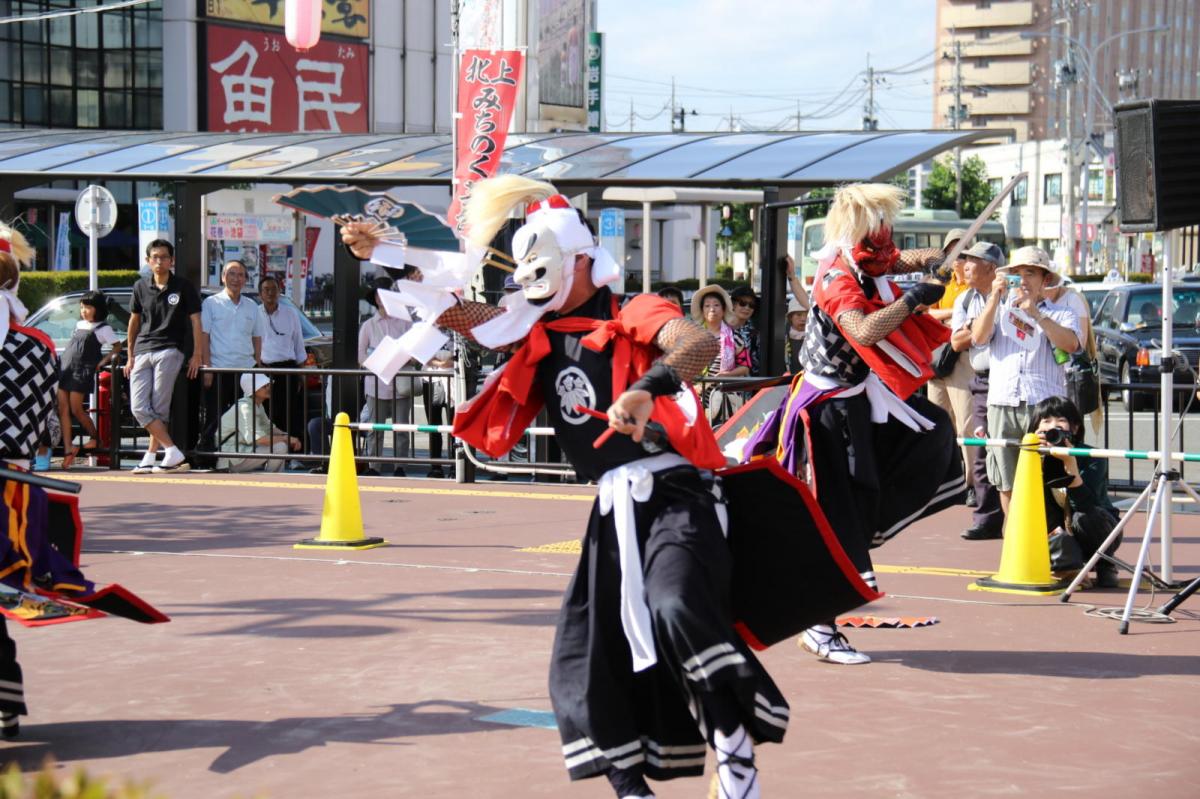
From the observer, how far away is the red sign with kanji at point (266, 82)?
132 feet

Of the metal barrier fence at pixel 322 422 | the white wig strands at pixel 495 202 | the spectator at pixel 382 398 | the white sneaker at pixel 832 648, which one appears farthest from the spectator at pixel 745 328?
the white wig strands at pixel 495 202

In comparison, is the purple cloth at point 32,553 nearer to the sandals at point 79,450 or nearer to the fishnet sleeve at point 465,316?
the fishnet sleeve at point 465,316

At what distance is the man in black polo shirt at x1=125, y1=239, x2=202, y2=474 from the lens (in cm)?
1387

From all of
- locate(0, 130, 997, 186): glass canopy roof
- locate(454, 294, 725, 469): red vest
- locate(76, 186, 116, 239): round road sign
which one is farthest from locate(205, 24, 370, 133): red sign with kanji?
locate(454, 294, 725, 469): red vest

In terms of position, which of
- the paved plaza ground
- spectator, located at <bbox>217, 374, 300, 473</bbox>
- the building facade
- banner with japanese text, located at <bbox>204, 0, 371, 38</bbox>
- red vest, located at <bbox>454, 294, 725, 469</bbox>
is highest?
the building facade

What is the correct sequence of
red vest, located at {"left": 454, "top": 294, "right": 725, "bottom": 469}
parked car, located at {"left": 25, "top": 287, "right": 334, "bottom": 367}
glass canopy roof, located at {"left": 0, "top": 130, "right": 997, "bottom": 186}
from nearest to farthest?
red vest, located at {"left": 454, "top": 294, "right": 725, "bottom": 469}, glass canopy roof, located at {"left": 0, "top": 130, "right": 997, "bottom": 186}, parked car, located at {"left": 25, "top": 287, "right": 334, "bottom": 367}

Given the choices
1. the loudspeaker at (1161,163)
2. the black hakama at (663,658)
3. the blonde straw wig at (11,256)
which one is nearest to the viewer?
the black hakama at (663,658)

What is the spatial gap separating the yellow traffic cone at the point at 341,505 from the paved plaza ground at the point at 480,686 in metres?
0.18

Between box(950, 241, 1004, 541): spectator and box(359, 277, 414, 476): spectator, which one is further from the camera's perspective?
box(359, 277, 414, 476): spectator

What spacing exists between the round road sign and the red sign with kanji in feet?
61.7

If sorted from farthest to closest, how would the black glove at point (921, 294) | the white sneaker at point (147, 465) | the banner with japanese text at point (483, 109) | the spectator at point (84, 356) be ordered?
the banner with japanese text at point (483, 109) < the spectator at point (84, 356) < the white sneaker at point (147, 465) < the black glove at point (921, 294)

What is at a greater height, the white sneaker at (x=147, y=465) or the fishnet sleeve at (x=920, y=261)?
the fishnet sleeve at (x=920, y=261)

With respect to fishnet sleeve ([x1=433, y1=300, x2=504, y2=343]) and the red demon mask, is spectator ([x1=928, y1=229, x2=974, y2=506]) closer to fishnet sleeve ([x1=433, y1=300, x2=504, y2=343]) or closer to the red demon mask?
the red demon mask

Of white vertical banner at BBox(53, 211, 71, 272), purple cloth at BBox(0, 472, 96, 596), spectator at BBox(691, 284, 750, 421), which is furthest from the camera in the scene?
white vertical banner at BBox(53, 211, 71, 272)
